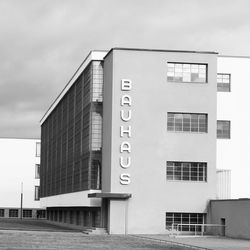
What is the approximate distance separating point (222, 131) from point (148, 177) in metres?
7.19

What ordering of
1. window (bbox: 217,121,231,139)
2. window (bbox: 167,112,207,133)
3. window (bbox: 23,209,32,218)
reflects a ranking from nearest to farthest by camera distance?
window (bbox: 167,112,207,133), window (bbox: 217,121,231,139), window (bbox: 23,209,32,218)

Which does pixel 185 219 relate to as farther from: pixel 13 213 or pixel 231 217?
pixel 13 213

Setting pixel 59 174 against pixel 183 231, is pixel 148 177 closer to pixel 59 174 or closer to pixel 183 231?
pixel 183 231

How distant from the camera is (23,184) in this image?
12650cm

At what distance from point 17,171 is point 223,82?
76.8 metres

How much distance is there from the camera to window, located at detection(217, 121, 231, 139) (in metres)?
55.4

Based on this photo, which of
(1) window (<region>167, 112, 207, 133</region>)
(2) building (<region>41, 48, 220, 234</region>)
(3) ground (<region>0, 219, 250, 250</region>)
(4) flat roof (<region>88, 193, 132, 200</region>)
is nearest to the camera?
(3) ground (<region>0, 219, 250, 250</region>)

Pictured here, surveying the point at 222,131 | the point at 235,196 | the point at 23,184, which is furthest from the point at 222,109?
the point at 23,184

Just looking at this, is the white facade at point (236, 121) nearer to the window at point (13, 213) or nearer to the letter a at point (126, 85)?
the letter a at point (126, 85)

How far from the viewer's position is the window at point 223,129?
182 feet

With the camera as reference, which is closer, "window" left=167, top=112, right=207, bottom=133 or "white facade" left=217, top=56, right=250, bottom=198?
"window" left=167, top=112, right=207, bottom=133

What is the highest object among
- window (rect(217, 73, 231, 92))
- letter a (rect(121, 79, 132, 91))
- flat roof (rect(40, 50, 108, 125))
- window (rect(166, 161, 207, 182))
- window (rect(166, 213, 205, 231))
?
flat roof (rect(40, 50, 108, 125))

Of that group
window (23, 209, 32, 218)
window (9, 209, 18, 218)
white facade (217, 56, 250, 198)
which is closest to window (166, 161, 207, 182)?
white facade (217, 56, 250, 198)

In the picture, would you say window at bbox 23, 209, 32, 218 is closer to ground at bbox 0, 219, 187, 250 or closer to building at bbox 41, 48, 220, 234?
building at bbox 41, 48, 220, 234
